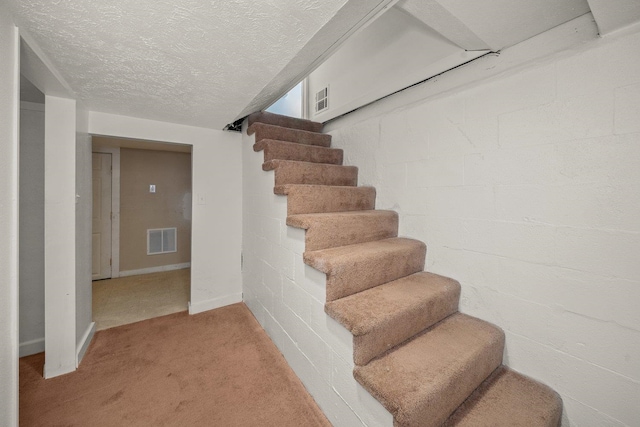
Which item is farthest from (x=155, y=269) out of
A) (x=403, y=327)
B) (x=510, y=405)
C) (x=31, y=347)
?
(x=510, y=405)

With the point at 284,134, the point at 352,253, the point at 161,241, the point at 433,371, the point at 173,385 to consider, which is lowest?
the point at 173,385

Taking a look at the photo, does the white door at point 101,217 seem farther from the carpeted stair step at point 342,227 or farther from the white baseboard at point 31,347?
the carpeted stair step at point 342,227

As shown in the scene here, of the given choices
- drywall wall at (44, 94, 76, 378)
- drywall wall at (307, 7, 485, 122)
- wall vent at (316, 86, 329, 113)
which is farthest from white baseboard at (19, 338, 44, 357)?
wall vent at (316, 86, 329, 113)

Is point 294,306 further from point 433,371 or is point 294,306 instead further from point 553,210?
point 553,210

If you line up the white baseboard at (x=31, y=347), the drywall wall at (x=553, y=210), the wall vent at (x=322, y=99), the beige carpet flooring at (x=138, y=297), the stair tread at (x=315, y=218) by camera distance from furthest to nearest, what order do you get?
the wall vent at (x=322, y=99) → the beige carpet flooring at (x=138, y=297) → the white baseboard at (x=31, y=347) → the stair tread at (x=315, y=218) → the drywall wall at (x=553, y=210)

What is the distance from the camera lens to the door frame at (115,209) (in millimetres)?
3598

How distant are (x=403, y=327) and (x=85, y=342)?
2.42 meters

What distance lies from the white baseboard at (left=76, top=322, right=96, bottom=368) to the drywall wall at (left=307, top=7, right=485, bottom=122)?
2.83 m

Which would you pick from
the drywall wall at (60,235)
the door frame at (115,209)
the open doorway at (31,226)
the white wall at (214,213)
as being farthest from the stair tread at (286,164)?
the door frame at (115,209)

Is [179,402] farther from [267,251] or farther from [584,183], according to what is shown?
[584,183]

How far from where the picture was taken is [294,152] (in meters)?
2.07

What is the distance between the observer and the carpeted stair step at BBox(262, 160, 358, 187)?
1801 mm

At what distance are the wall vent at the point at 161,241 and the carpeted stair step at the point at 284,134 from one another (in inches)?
114

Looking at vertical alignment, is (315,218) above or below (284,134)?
below
